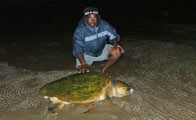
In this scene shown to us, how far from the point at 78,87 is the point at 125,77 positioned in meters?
0.99

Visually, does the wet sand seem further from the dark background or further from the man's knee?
the dark background

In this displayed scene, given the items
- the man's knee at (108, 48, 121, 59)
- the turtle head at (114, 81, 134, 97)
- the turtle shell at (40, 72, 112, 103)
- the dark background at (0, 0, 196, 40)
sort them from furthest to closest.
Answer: the dark background at (0, 0, 196, 40) < the man's knee at (108, 48, 121, 59) < the turtle head at (114, 81, 134, 97) < the turtle shell at (40, 72, 112, 103)

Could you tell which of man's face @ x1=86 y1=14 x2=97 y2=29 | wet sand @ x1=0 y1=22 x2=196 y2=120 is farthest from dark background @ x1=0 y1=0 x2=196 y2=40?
man's face @ x1=86 y1=14 x2=97 y2=29

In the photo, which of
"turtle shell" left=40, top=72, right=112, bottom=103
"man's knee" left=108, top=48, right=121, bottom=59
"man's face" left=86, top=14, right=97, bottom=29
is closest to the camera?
"turtle shell" left=40, top=72, right=112, bottom=103

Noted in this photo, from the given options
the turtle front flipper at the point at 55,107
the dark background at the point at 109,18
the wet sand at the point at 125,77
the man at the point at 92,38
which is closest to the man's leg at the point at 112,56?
the man at the point at 92,38

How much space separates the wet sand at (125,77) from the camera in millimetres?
1925

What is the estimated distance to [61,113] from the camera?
1.94 m

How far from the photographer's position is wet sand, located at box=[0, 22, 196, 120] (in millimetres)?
1925

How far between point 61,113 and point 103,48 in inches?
52.8

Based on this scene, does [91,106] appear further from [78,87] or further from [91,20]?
[91,20]

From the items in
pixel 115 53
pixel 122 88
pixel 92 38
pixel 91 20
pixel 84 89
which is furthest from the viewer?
pixel 115 53

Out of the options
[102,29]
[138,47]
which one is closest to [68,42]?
[138,47]

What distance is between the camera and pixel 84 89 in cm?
193

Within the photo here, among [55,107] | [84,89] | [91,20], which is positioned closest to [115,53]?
[91,20]
